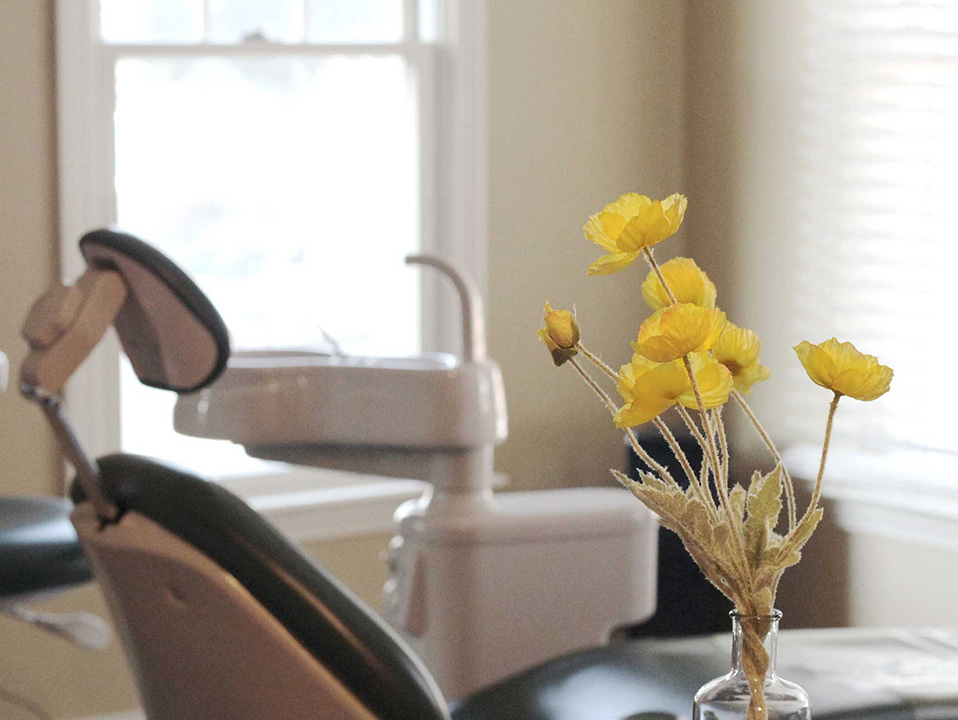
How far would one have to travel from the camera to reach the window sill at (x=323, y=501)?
10.9 ft

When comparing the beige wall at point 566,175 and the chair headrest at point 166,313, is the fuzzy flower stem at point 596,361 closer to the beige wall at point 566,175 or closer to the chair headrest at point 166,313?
the chair headrest at point 166,313

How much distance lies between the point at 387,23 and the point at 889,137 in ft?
4.32

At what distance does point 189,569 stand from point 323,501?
2108mm

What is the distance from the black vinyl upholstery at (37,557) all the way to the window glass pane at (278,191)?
106cm

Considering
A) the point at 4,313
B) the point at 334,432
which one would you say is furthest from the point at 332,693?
the point at 4,313

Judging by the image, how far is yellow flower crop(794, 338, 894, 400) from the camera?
2.46 ft

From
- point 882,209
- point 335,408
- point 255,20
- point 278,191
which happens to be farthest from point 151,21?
point 882,209

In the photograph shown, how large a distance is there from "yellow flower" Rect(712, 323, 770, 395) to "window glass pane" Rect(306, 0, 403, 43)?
2.74 metres

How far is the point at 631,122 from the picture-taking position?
3787 mm

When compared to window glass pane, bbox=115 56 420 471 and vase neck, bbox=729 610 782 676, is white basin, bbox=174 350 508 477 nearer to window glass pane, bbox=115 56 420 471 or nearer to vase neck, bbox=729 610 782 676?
window glass pane, bbox=115 56 420 471

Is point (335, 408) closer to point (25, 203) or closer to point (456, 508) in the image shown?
point (456, 508)

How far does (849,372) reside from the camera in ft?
2.46

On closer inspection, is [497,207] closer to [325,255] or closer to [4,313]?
[325,255]

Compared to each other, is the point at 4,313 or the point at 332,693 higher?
the point at 4,313
